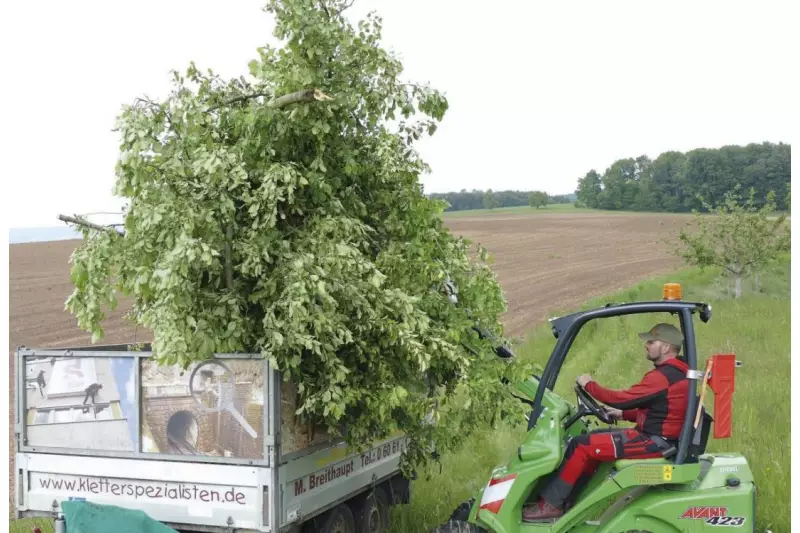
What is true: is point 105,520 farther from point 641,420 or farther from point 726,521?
point 726,521

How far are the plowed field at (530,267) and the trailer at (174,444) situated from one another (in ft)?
18.8

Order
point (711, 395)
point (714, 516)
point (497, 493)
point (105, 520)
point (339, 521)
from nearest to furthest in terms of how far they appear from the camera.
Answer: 1. point (105, 520)
2. point (714, 516)
3. point (497, 493)
4. point (339, 521)
5. point (711, 395)

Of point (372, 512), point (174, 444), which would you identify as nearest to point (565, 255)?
point (372, 512)

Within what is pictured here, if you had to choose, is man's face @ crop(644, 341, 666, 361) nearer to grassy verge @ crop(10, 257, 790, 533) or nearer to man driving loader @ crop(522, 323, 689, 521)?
man driving loader @ crop(522, 323, 689, 521)

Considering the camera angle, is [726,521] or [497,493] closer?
[726,521]

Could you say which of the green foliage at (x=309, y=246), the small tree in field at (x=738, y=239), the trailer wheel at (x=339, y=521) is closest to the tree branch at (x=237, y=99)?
the green foliage at (x=309, y=246)

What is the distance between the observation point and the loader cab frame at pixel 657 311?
597cm

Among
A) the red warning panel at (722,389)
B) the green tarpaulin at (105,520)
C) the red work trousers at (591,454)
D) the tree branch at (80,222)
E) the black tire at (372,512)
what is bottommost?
the black tire at (372,512)

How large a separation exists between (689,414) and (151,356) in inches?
152

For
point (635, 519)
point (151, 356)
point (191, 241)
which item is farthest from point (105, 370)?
point (635, 519)

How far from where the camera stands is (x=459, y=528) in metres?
6.60

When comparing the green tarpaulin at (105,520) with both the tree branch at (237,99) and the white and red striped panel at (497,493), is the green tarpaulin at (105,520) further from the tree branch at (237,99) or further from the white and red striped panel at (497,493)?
the tree branch at (237,99)

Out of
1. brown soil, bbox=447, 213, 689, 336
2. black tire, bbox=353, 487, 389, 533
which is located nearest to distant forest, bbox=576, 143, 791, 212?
brown soil, bbox=447, 213, 689, 336

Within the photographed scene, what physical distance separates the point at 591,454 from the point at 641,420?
1.49ft
